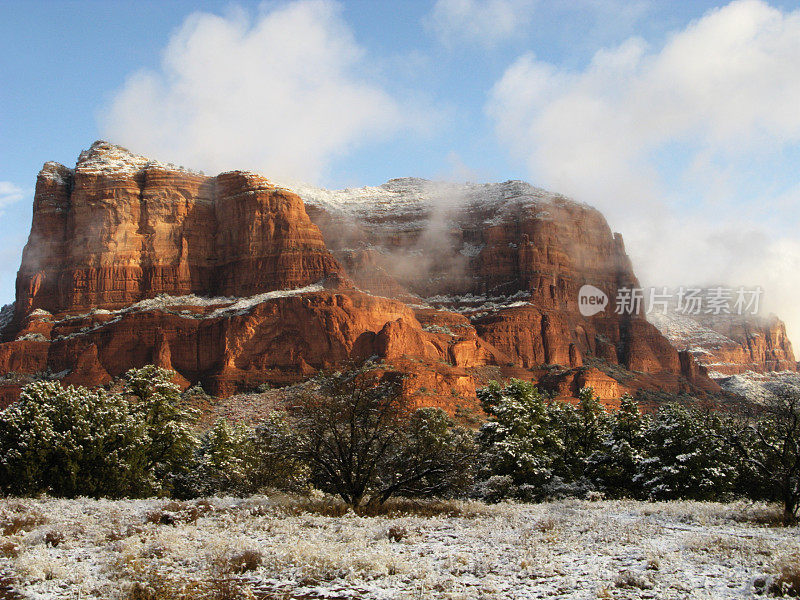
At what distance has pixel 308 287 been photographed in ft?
411

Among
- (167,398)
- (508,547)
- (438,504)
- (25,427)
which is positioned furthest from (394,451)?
(167,398)

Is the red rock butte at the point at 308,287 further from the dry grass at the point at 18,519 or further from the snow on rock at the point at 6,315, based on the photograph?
the dry grass at the point at 18,519

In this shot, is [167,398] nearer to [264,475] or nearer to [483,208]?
[264,475]

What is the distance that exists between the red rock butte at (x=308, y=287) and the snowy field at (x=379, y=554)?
200 ft

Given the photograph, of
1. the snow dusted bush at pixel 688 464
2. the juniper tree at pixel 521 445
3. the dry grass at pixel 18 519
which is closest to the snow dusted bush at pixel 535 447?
the juniper tree at pixel 521 445

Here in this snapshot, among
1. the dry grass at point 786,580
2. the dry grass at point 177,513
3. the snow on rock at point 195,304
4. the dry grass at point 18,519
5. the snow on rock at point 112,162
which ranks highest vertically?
the snow on rock at point 112,162

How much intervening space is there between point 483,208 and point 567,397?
262ft

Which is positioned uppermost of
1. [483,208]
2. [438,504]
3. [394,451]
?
[483,208]

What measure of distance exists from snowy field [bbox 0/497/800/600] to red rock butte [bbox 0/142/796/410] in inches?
2404

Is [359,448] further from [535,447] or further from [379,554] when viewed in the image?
[535,447]

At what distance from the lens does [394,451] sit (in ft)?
90.6

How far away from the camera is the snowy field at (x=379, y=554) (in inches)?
529

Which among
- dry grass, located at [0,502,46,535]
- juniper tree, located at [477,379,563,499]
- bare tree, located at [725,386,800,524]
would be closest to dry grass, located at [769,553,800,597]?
bare tree, located at [725,386,800,524]

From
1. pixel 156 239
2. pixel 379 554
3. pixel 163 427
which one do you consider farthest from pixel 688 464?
pixel 156 239
